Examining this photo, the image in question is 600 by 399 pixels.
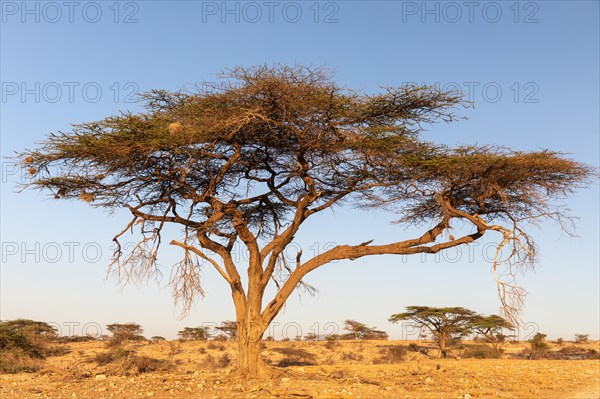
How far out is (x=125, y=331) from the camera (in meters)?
39.6

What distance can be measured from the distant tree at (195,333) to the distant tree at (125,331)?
2836mm

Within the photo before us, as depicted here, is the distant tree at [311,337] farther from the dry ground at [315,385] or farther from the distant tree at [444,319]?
the dry ground at [315,385]

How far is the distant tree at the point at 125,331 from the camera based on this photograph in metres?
37.2

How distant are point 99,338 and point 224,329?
8904 millimetres

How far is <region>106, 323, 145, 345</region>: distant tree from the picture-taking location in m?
37.2

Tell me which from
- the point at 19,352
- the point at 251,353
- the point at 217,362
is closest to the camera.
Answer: the point at 251,353

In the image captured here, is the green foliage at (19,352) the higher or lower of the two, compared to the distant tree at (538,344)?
higher

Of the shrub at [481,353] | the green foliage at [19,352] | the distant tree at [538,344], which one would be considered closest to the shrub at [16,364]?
the green foliage at [19,352]

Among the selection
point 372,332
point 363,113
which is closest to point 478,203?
point 363,113

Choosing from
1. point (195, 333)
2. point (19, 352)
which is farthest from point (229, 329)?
point (19, 352)

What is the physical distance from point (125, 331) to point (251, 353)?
28.9m

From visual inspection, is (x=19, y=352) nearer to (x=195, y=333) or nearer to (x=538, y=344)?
(x=195, y=333)

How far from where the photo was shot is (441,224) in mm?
14055

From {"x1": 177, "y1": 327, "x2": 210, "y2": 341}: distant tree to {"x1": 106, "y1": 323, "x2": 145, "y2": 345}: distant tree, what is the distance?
112 inches
